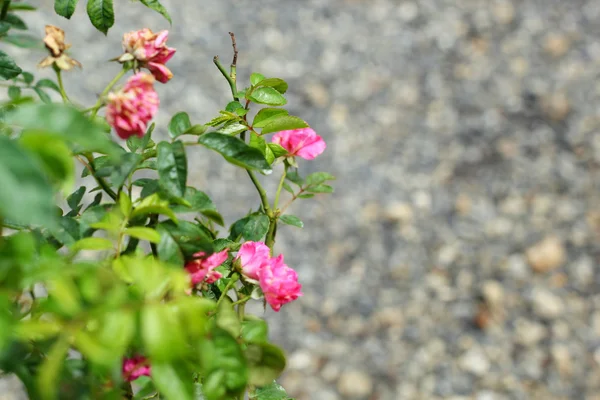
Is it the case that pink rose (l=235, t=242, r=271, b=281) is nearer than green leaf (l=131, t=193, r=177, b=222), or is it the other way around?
green leaf (l=131, t=193, r=177, b=222)

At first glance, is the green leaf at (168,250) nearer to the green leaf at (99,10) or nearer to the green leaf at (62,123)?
the green leaf at (62,123)

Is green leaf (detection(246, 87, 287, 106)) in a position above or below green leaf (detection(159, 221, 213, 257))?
above

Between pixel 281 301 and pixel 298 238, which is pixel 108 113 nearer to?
pixel 281 301

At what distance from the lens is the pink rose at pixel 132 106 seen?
44 cm

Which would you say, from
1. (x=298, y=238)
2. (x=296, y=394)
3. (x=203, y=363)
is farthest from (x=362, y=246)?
(x=203, y=363)

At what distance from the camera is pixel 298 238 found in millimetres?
2004

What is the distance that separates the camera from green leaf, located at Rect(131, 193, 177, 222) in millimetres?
443

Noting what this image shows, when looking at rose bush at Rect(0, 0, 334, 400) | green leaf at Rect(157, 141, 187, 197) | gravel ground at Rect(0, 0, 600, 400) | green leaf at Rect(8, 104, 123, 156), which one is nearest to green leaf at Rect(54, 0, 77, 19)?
rose bush at Rect(0, 0, 334, 400)

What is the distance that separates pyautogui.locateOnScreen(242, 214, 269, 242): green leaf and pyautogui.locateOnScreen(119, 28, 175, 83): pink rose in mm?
158

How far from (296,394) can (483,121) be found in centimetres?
114

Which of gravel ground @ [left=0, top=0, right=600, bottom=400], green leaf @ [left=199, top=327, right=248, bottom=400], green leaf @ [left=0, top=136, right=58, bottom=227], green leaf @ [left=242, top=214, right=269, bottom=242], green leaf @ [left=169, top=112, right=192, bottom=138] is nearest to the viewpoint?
green leaf @ [left=0, top=136, right=58, bottom=227]

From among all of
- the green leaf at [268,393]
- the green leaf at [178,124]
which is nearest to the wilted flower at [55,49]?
the green leaf at [178,124]

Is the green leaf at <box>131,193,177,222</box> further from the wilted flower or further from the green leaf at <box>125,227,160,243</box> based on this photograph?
the wilted flower

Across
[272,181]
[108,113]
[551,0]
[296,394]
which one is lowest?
[296,394]
